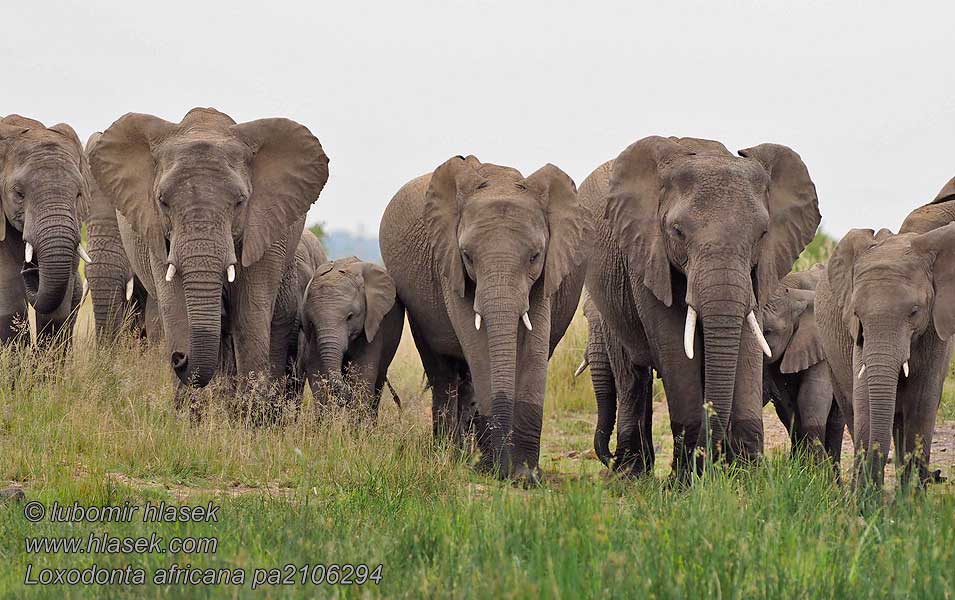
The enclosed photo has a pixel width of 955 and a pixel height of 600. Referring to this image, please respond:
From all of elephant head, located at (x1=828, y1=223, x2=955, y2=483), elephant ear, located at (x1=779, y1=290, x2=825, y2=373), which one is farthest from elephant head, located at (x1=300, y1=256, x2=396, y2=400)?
elephant head, located at (x1=828, y1=223, x2=955, y2=483)

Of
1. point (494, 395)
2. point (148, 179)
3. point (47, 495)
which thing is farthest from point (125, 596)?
point (148, 179)

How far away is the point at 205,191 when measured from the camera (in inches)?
367

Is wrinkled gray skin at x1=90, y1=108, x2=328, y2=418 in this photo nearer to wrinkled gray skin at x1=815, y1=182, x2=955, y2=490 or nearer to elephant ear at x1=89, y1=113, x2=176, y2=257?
elephant ear at x1=89, y1=113, x2=176, y2=257

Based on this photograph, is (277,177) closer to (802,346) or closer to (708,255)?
(708,255)

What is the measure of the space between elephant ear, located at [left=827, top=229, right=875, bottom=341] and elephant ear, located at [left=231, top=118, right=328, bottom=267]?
4.05m

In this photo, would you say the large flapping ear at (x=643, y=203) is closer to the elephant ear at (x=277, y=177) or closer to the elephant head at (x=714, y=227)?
the elephant head at (x=714, y=227)

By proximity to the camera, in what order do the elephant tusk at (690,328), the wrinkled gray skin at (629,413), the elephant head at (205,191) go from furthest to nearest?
the wrinkled gray skin at (629,413)
the elephant head at (205,191)
the elephant tusk at (690,328)

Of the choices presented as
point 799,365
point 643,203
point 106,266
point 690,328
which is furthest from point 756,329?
point 106,266

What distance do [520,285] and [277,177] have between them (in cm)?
228

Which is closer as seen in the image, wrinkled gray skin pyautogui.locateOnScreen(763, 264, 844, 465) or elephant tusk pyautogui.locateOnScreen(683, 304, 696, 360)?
elephant tusk pyautogui.locateOnScreen(683, 304, 696, 360)

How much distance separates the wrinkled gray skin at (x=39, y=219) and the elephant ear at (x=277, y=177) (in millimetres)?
1705

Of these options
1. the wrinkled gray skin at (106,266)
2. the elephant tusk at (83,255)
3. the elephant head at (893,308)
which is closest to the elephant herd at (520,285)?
the elephant head at (893,308)

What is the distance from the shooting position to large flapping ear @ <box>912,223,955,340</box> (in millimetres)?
8344

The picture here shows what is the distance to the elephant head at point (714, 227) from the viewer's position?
322 inches
